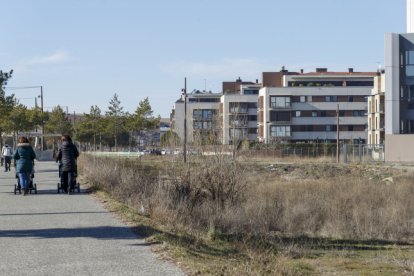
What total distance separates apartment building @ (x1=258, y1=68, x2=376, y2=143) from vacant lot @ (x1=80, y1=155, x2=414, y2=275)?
65.9 metres

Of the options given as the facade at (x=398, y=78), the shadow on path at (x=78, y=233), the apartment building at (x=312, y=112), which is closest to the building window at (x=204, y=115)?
the shadow on path at (x=78, y=233)

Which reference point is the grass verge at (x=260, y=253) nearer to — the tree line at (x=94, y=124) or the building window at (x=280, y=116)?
the tree line at (x=94, y=124)

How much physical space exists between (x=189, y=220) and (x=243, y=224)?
3650mm

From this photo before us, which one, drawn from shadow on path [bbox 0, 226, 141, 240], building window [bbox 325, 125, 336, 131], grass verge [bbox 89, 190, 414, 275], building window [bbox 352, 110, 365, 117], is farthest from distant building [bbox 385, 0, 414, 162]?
shadow on path [bbox 0, 226, 141, 240]

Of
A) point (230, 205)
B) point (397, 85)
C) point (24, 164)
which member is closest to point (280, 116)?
point (397, 85)

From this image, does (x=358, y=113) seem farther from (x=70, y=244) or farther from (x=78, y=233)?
(x=70, y=244)

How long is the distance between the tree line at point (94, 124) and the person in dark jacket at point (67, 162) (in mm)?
34851

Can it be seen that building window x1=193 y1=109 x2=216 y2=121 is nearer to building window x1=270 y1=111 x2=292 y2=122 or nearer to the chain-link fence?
the chain-link fence

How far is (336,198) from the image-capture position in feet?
104

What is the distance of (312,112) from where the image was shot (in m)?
102

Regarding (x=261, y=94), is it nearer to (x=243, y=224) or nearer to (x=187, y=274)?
(x=243, y=224)

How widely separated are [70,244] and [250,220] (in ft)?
33.7

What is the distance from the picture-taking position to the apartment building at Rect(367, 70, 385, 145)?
273 ft

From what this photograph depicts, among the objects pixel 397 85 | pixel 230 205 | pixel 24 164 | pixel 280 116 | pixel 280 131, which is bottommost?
pixel 230 205
